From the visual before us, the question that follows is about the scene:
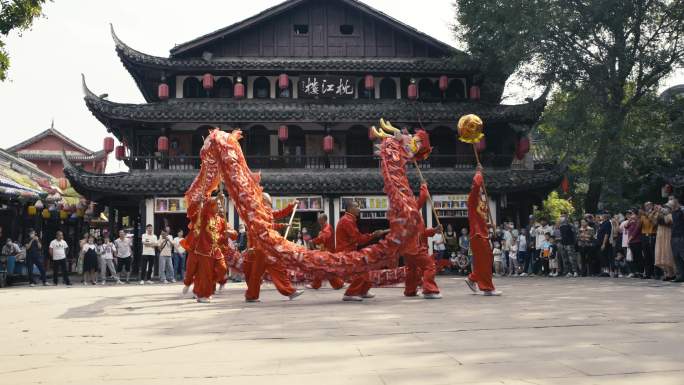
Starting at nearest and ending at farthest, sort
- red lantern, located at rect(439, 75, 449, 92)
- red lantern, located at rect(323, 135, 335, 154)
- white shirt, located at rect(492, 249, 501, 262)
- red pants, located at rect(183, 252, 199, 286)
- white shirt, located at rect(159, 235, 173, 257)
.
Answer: red pants, located at rect(183, 252, 199, 286), white shirt, located at rect(159, 235, 173, 257), white shirt, located at rect(492, 249, 501, 262), red lantern, located at rect(323, 135, 335, 154), red lantern, located at rect(439, 75, 449, 92)

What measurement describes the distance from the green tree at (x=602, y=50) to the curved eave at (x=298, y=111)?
3363mm

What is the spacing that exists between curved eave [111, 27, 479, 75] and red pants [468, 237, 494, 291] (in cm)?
1393

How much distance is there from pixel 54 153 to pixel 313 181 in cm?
3236

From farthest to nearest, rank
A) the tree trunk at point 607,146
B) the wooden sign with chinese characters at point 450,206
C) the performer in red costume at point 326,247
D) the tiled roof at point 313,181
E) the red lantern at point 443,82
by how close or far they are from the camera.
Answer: the red lantern at point 443,82
the wooden sign with chinese characters at point 450,206
the tiled roof at point 313,181
the tree trunk at point 607,146
the performer in red costume at point 326,247

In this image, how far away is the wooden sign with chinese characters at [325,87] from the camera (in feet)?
72.8

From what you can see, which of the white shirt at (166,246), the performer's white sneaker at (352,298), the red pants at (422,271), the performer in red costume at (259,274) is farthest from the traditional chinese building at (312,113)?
the performer's white sneaker at (352,298)

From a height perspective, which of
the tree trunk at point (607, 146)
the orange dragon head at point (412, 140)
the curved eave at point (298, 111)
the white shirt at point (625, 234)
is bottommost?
the white shirt at point (625, 234)

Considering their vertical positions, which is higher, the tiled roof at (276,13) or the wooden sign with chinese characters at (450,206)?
the tiled roof at (276,13)

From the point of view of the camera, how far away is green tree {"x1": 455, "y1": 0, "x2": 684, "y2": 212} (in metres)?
17.0

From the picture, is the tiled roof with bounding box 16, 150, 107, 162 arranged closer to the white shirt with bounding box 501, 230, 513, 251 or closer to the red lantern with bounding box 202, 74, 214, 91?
the red lantern with bounding box 202, 74, 214, 91

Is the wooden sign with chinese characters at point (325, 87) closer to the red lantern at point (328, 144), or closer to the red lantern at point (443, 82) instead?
the red lantern at point (328, 144)

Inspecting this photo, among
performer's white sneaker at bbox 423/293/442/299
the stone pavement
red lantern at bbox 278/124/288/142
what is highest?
red lantern at bbox 278/124/288/142

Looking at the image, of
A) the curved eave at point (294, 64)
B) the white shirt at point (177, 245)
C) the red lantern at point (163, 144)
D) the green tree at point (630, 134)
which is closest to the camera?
the white shirt at point (177, 245)

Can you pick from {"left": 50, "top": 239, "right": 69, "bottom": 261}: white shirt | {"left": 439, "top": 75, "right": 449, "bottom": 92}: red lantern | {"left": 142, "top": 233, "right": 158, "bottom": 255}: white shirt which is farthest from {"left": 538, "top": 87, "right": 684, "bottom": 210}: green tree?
{"left": 50, "top": 239, "right": 69, "bottom": 261}: white shirt
